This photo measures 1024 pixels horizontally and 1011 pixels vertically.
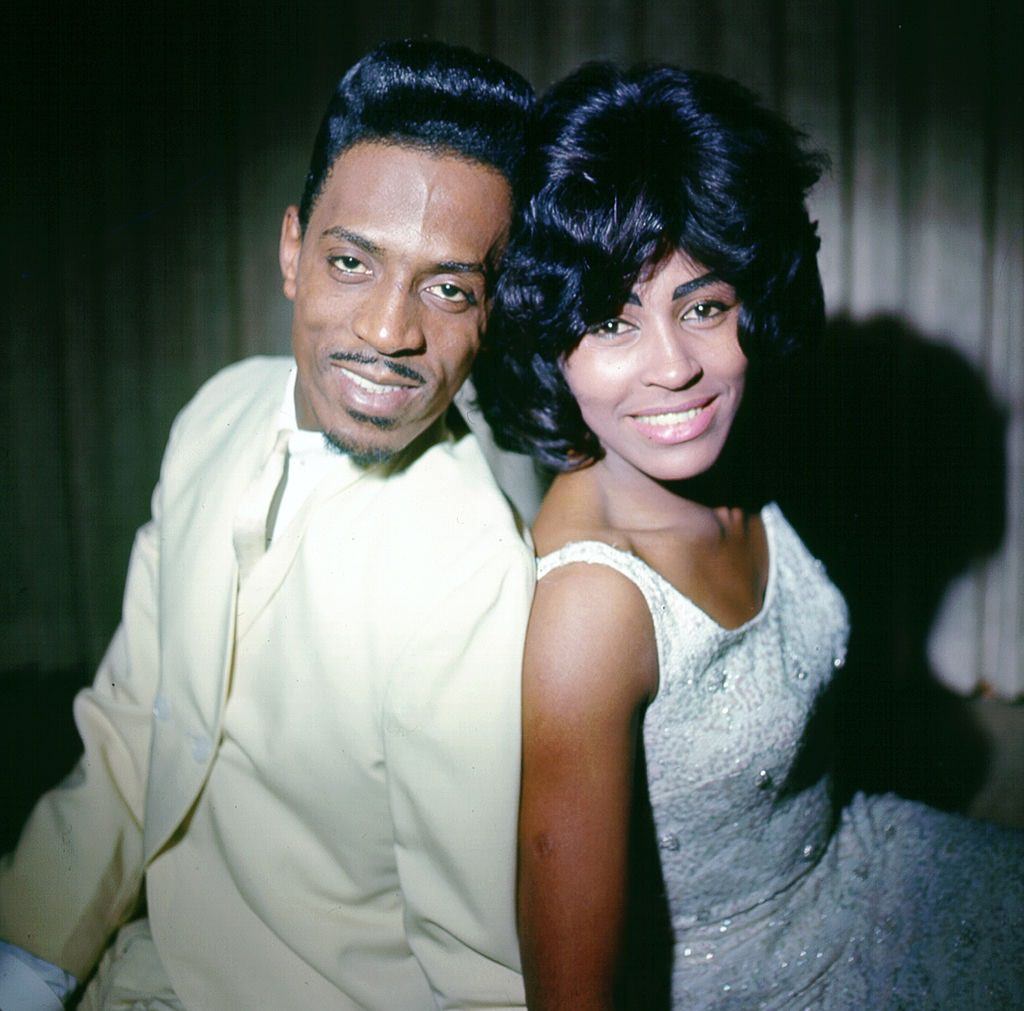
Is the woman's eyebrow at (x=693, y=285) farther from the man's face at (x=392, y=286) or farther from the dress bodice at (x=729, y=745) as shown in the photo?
the dress bodice at (x=729, y=745)

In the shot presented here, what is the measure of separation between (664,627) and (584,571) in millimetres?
167

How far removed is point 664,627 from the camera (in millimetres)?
1334

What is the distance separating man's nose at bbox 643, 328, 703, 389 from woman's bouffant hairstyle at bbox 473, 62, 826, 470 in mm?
90

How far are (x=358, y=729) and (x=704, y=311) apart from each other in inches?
34.8

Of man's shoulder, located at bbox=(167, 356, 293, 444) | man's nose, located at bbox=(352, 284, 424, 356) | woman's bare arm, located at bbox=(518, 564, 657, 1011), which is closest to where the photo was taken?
woman's bare arm, located at bbox=(518, 564, 657, 1011)

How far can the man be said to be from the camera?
1235mm

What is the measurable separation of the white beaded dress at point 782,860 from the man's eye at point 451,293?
0.44 meters

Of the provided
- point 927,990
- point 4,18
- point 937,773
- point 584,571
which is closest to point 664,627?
point 584,571

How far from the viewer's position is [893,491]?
3090 millimetres

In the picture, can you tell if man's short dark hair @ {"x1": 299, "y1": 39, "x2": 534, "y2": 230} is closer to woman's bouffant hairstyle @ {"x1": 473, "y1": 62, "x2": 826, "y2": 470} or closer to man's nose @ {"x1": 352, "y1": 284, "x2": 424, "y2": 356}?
woman's bouffant hairstyle @ {"x1": 473, "y1": 62, "x2": 826, "y2": 470}

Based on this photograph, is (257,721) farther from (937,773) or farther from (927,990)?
(937,773)

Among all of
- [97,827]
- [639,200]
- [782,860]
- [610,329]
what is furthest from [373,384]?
[782,860]

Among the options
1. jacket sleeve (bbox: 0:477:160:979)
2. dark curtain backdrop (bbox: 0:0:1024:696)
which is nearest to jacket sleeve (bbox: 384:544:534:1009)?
jacket sleeve (bbox: 0:477:160:979)

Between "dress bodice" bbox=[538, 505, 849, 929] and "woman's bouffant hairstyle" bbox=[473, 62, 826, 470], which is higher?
"woman's bouffant hairstyle" bbox=[473, 62, 826, 470]
